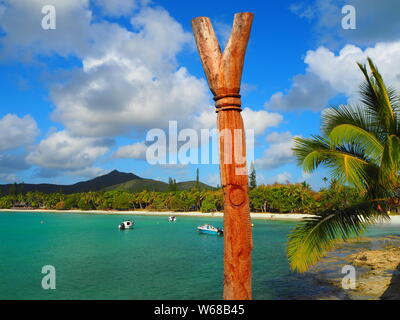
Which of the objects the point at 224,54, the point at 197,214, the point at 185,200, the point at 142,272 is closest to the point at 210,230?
the point at 142,272

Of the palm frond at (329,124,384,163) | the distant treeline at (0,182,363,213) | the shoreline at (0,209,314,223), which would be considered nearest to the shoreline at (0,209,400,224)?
the shoreline at (0,209,314,223)

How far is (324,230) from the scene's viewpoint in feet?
24.2

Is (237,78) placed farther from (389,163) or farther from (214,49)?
(389,163)

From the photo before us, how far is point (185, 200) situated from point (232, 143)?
342ft

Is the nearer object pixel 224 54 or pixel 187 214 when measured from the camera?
pixel 224 54

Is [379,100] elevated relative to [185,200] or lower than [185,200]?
elevated

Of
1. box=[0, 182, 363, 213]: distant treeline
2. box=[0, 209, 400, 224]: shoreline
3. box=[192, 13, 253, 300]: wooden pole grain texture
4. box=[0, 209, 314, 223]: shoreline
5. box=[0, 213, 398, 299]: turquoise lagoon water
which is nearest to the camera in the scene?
box=[192, 13, 253, 300]: wooden pole grain texture

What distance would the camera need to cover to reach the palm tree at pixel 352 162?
7.07m

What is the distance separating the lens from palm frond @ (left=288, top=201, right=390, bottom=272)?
7168mm

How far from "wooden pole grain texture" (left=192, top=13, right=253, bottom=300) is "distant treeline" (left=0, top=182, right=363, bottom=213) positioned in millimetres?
39583

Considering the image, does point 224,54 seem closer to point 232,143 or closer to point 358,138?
point 232,143

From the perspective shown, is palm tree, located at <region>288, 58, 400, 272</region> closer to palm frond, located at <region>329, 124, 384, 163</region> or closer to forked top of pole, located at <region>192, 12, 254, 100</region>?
palm frond, located at <region>329, 124, 384, 163</region>

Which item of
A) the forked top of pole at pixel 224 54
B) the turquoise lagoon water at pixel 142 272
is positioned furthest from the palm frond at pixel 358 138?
the turquoise lagoon water at pixel 142 272
